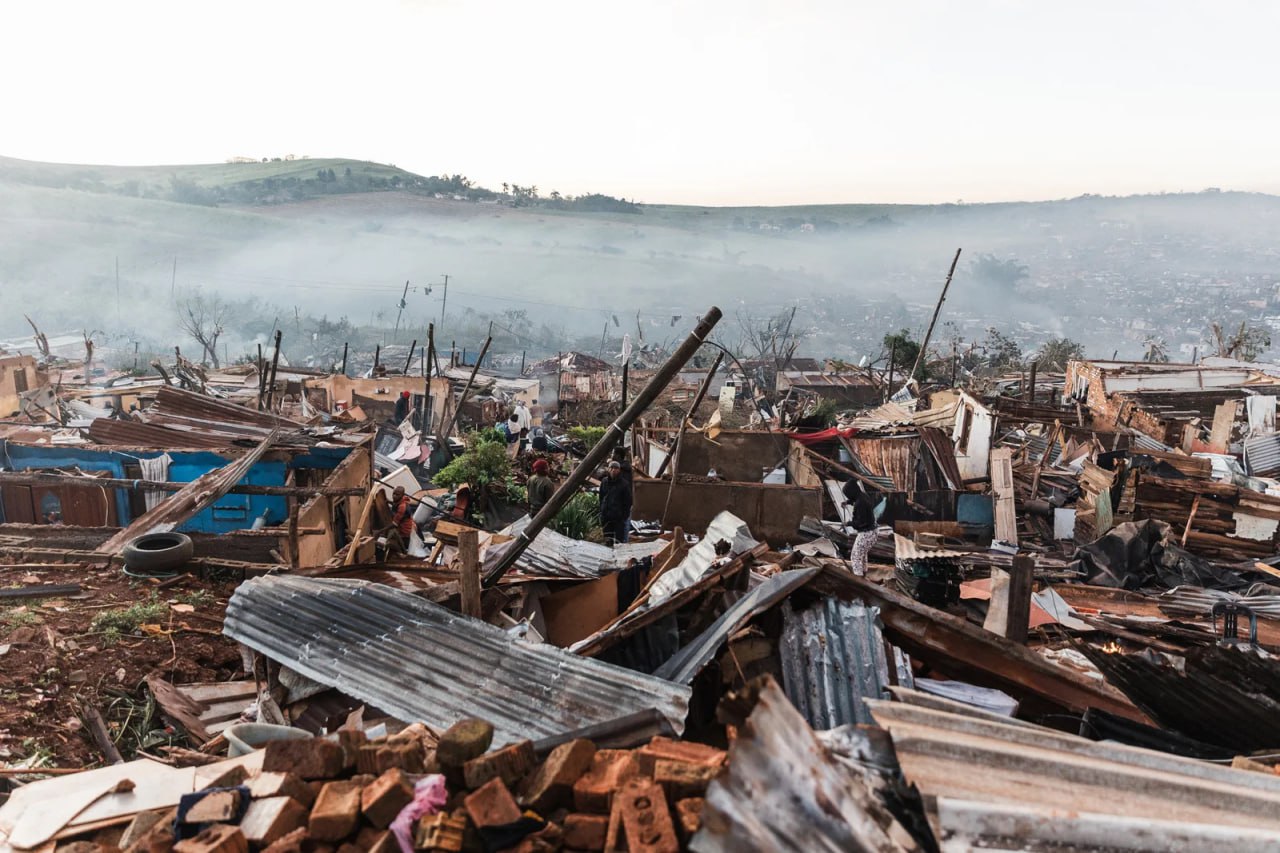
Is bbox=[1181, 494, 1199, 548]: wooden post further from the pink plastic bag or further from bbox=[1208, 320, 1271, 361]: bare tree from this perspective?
bbox=[1208, 320, 1271, 361]: bare tree

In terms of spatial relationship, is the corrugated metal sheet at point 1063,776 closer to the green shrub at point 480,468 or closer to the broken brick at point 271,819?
the broken brick at point 271,819

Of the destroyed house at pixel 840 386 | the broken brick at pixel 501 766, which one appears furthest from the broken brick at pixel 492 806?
the destroyed house at pixel 840 386

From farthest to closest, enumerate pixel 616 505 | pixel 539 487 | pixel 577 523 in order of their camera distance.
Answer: pixel 577 523, pixel 539 487, pixel 616 505

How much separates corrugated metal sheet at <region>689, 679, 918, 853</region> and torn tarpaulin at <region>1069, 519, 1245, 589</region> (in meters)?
10.6

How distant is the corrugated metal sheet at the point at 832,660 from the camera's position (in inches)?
155

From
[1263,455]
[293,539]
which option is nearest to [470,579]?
[293,539]

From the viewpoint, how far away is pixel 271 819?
2.52 m

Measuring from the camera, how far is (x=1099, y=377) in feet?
76.8

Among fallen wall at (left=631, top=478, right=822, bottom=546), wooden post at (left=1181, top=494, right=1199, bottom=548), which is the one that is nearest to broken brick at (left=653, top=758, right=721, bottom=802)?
fallen wall at (left=631, top=478, right=822, bottom=546)

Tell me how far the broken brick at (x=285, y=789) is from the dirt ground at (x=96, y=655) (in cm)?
259

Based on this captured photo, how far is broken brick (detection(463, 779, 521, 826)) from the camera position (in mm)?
2377

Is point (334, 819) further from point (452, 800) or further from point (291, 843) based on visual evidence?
point (452, 800)

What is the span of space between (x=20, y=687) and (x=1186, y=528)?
14317 millimetres

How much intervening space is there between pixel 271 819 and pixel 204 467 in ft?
33.9
